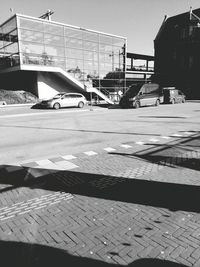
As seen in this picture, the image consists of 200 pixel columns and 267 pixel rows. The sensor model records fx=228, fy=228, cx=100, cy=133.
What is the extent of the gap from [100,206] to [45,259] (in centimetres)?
150

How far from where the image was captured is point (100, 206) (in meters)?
4.20

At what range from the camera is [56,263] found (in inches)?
111

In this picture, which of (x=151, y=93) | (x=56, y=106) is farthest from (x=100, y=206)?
(x=151, y=93)

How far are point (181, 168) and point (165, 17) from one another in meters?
46.2

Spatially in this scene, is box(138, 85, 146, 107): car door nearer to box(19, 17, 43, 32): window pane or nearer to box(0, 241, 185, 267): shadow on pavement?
box(19, 17, 43, 32): window pane

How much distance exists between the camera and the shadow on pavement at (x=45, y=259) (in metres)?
2.79

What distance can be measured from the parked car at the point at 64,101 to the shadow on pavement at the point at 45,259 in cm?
2080

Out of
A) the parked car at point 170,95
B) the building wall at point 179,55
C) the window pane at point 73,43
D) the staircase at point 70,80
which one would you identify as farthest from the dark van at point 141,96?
the building wall at point 179,55

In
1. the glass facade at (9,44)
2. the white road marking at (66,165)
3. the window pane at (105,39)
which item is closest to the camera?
the white road marking at (66,165)

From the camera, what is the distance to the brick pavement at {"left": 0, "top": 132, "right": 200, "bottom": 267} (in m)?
2.97

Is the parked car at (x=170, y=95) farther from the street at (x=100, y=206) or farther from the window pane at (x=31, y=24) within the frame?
the street at (x=100, y=206)

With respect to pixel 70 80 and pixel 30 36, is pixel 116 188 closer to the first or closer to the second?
pixel 70 80

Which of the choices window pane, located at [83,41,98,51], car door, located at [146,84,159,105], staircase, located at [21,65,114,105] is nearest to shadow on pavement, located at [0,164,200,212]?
car door, located at [146,84,159,105]

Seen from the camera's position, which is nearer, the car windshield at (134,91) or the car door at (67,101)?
the car door at (67,101)
